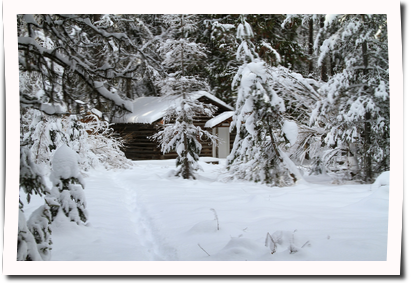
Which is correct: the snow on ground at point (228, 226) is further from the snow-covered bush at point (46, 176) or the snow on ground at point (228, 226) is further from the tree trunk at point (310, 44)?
the tree trunk at point (310, 44)

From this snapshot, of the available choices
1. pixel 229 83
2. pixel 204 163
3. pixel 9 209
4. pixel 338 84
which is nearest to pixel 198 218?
pixel 9 209

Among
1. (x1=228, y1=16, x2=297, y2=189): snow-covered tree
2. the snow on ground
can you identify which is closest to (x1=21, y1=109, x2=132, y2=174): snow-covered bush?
the snow on ground

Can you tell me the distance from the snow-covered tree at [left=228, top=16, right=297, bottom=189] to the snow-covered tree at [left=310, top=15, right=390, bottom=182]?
0.84m

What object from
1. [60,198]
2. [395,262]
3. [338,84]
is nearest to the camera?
[395,262]

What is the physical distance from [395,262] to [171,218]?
2536mm

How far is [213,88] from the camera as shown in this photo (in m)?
6.16

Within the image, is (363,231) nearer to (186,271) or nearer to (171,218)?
(186,271)

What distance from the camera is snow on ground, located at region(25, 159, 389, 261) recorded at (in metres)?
3.07

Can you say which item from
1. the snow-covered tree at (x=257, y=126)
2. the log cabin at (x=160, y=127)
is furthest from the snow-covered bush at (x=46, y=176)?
the snow-covered tree at (x=257, y=126)

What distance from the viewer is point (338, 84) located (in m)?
5.25

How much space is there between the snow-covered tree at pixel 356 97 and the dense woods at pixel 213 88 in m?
0.02

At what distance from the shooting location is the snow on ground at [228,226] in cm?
307

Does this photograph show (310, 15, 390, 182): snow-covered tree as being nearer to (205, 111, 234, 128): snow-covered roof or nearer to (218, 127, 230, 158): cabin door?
(205, 111, 234, 128): snow-covered roof

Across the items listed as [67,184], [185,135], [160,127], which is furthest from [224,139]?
[67,184]
